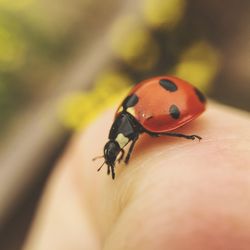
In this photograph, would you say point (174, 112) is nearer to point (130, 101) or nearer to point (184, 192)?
point (130, 101)

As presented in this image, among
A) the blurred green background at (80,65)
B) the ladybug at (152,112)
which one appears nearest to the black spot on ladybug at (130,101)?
the ladybug at (152,112)

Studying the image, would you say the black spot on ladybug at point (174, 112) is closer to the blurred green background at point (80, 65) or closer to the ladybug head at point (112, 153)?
the ladybug head at point (112, 153)

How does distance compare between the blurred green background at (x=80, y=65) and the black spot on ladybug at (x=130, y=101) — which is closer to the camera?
the black spot on ladybug at (x=130, y=101)

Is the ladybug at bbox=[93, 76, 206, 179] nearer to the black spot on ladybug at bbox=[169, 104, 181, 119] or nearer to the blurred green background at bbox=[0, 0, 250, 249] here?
the black spot on ladybug at bbox=[169, 104, 181, 119]

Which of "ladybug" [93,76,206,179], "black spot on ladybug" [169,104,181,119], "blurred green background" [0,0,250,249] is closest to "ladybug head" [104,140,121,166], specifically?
"ladybug" [93,76,206,179]

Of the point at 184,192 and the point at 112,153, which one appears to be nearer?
the point at 184,192

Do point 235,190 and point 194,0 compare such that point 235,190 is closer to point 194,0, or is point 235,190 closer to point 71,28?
point 194,0

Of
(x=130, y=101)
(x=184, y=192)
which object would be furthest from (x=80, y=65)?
(x=184, y=192)
